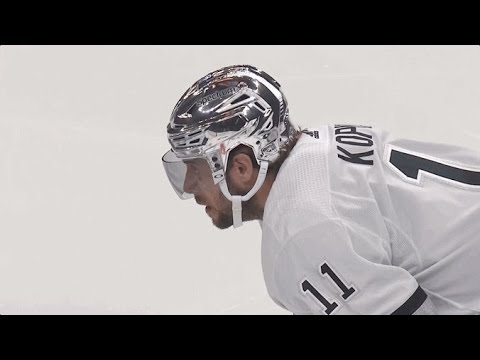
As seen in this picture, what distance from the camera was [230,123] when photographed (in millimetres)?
1762

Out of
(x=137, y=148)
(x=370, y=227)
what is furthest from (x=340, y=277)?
(x=137, y=148)

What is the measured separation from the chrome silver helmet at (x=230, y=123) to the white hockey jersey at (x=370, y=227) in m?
0.07

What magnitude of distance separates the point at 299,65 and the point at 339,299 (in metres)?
1.70

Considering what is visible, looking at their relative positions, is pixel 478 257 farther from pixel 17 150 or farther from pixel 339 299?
pixel 17 150

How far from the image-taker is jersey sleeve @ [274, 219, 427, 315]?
63.0 inches

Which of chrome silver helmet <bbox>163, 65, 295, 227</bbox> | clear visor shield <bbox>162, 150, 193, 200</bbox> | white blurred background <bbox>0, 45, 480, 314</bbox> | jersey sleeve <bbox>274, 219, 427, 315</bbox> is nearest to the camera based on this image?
jersey sleeve <bbox>274, 219, 427, 315</bbox>

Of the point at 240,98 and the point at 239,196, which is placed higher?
the point at 240,98

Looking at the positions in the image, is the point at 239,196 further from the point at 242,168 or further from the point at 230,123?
the point at 230,123

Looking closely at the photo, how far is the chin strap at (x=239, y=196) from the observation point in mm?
1787

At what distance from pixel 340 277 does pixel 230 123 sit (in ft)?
1.30

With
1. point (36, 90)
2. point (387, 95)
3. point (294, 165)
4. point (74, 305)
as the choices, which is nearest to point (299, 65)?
point (387, 95)

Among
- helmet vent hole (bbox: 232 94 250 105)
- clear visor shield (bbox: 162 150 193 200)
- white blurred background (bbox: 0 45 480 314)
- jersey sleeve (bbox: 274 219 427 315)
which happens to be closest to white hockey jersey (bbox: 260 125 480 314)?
jersey sleeve (bbox: 274 219 427 315)

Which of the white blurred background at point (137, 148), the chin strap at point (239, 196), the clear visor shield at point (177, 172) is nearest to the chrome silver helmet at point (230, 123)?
the chin strap at point (239, 196)

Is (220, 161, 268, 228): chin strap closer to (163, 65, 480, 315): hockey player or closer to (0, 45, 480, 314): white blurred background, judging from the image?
(163, 65, 480, 315): hockey player
